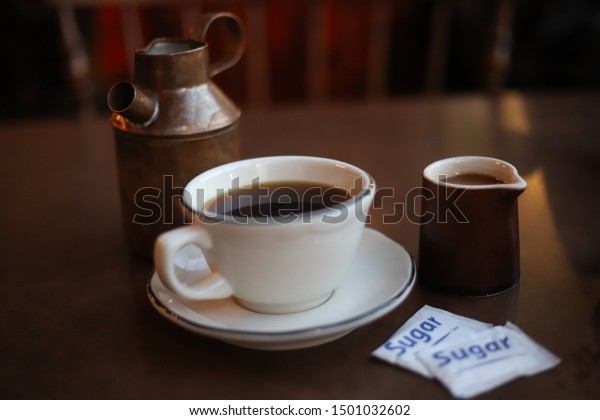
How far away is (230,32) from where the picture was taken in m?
0.80

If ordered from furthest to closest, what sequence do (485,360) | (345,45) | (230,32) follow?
(345,45), (230,32), (485,360)

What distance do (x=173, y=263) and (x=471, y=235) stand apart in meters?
0.28

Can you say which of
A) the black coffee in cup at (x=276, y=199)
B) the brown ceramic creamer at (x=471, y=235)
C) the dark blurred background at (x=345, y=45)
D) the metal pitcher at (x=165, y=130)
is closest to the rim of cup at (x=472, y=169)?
the brown ceramic creamer at (x=471, y=235)

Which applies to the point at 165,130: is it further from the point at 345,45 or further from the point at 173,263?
the point at 345,45

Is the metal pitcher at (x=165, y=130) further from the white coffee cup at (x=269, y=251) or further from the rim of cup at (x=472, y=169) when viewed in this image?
the rim of cup at (x=472, y=169)

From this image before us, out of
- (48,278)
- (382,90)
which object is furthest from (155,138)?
(382,90)

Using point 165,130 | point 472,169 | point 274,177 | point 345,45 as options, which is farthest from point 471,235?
point 345,45

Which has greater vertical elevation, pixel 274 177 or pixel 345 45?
pixel 274 177

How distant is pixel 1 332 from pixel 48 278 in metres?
0.11

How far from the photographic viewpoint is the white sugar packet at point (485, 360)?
49 cm

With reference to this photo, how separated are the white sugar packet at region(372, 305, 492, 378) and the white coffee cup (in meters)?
0.08

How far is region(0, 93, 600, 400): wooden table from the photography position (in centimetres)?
51
